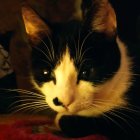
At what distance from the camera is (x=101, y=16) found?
3.34 ft

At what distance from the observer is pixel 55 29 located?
113 cm

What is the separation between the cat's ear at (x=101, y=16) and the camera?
1.00 m

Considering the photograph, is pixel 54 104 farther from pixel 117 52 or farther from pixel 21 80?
pixel 21 80

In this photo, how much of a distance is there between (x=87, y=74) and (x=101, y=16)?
0.17 metres

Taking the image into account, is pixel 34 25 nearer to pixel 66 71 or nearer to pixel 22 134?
pixel 66 71

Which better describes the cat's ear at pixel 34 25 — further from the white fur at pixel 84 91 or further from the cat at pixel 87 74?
the white fur at pixel 84 91

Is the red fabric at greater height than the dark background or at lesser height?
lesser

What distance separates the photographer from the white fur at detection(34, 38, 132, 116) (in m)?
0.98

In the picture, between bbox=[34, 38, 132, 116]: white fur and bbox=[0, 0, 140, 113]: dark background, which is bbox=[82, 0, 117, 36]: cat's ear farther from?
bbox=[0, 0, 140, 113]: dark background

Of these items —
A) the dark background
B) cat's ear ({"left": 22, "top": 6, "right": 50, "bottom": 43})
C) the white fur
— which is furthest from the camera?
the dark background

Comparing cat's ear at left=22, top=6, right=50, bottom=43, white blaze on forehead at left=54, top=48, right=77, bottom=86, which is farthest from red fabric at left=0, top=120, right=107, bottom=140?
cat's ear at left=22, top=6, right=50, bottom=43

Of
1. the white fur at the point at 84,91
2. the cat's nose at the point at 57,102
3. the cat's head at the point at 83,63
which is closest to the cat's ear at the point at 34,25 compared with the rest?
the cat's head at the point at 83,63

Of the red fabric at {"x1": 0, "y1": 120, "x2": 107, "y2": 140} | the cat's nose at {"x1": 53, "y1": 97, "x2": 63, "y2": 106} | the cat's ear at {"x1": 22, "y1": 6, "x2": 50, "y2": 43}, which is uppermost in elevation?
the cat's ear at {"x1": 22, "y1": 6, "x2": 50, "y2": 43}

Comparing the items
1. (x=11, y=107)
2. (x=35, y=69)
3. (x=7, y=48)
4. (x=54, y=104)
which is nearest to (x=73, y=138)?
(x=54, y=104)
